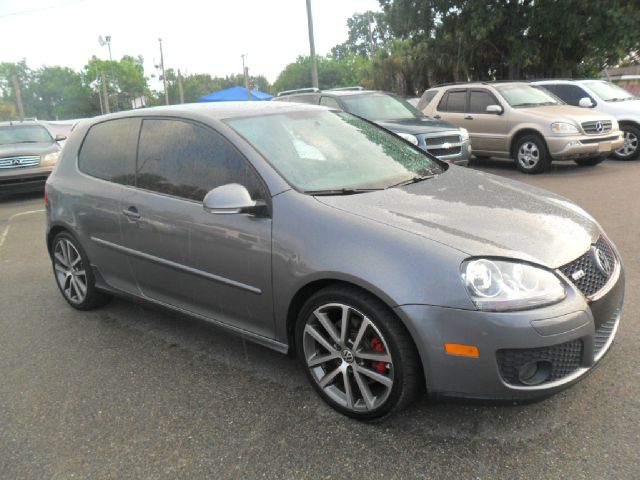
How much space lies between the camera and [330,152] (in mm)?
3590

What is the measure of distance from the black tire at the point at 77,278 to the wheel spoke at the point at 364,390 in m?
2.45

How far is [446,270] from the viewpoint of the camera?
2.47 m

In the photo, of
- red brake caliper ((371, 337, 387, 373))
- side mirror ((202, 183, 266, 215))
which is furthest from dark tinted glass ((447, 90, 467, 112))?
red brake caliper ((371, 337, 387, 373))

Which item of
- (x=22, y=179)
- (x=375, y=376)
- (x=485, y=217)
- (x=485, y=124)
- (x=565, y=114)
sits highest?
(x=485, y=217)

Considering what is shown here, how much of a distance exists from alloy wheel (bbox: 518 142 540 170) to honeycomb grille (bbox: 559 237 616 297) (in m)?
7.94

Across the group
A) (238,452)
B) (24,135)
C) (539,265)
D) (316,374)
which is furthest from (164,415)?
(24,135)

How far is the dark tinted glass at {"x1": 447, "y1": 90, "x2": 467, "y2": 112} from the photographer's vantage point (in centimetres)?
1155

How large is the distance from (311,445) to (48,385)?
69.0 inches

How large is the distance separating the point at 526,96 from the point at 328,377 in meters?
9.74

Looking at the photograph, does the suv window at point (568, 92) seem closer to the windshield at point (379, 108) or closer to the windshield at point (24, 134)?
the windshield at point (379, 108)

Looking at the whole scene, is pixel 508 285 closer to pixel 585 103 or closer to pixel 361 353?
pixel 361 353

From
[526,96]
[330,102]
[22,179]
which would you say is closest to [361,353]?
[330,102]

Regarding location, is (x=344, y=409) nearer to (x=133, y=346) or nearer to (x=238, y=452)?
(x=238, y=452)

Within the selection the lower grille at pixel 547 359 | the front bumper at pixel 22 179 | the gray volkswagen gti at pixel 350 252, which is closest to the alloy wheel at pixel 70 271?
the gray volkswagen gti at pixel 350 252
